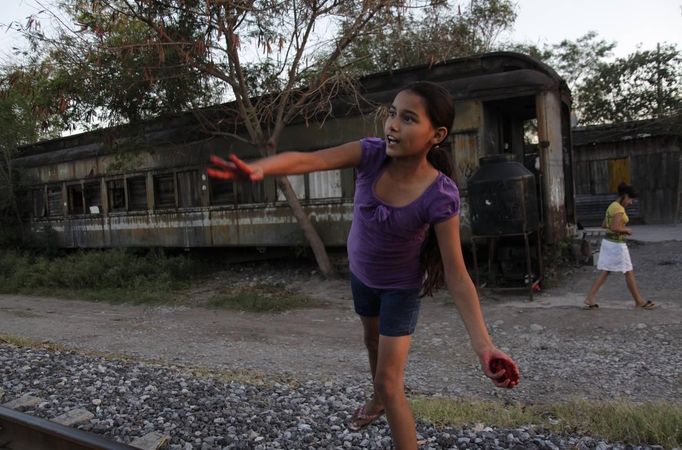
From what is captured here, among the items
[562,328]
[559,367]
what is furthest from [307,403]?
[562,328]

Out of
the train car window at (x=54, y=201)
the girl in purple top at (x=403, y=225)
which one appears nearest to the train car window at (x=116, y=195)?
the train car window at (x=54, y=201)

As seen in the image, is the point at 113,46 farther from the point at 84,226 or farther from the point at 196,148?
the point at 84,226

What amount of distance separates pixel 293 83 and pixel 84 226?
808 centimetres

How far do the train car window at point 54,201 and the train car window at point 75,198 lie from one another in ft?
1.48

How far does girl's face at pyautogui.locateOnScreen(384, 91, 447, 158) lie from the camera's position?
7.34 ft

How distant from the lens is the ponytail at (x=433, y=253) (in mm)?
2443

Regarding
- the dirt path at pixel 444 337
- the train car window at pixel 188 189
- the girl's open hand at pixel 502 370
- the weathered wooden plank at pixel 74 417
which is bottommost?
the dirt path at pixel 444 337

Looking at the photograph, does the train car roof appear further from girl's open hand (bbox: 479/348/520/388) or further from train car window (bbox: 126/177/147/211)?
girl's open hand (bbox: 479/348/520/388)

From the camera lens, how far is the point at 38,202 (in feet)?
52.7

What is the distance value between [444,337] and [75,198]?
11.9 meters

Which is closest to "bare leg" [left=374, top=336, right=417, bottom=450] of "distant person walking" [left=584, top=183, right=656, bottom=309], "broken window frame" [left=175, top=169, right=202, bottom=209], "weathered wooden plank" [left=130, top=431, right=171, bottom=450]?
"weathered wooden plank" [left=130, top=431, right=171, bottom=450]

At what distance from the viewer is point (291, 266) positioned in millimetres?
11828

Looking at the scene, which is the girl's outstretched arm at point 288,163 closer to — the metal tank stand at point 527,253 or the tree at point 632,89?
the metal tank stand at point 527,253

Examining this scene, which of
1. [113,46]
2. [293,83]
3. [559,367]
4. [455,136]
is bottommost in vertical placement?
[559,367]
